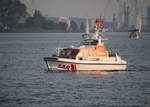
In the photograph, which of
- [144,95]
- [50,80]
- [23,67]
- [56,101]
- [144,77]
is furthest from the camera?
[23,67]

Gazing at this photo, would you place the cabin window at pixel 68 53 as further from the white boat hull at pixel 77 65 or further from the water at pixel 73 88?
the water at pixel 73 88

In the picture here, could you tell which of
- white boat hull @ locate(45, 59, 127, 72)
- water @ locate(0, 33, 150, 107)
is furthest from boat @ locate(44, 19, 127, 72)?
water @ locate(0, 33, 150, 107)

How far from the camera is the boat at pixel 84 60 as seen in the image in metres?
60.8

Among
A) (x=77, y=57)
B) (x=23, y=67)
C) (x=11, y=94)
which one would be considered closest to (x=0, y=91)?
(x=11, y=94)

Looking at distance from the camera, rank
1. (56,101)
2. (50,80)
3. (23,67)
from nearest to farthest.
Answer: (56,101), (50,80), (23,67)

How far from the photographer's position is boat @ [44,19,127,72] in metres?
60.8

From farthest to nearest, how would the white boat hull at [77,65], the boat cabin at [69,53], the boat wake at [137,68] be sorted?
the boat wake at [137,68] < the boat cabin at [69,53] < the white boat hull at [77,65]

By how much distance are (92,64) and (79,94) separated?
50.0 ft

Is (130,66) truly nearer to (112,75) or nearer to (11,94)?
(112,75)

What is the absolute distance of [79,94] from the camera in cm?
4653

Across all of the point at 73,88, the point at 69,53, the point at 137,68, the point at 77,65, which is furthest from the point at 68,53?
the point at 73,88

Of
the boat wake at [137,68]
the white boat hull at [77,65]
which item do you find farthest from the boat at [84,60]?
the boat wake at [137,68]

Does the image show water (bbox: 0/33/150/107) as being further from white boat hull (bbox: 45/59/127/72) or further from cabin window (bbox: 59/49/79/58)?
cabin window (bbox: 59/49/79/58)

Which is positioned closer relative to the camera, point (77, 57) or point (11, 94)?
point (11, 94)
